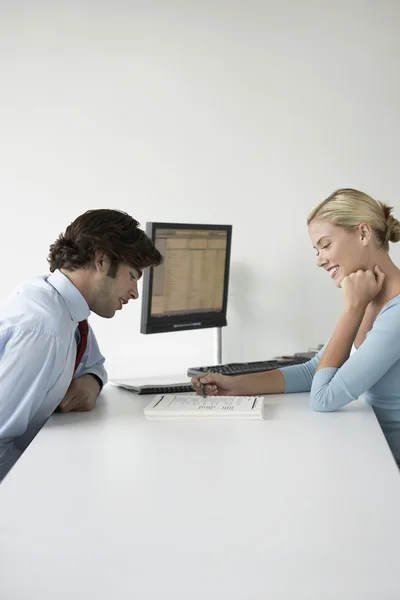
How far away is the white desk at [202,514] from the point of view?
3.06 feet

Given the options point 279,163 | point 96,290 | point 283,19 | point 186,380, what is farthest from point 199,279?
point 283,19

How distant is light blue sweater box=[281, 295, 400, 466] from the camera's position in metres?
1.89

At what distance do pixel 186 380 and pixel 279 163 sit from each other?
1.23 m

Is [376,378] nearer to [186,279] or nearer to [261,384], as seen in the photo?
[261,384]

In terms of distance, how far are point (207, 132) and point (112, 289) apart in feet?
5.19

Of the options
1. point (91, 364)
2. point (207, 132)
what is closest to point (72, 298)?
point (91, 364)

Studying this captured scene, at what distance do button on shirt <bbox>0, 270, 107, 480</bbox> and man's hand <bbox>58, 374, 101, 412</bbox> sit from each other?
0.12 ft

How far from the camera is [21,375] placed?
1.79m

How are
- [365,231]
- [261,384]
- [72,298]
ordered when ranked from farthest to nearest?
1. [261,384]
2. [365,231]
3. [72,298]

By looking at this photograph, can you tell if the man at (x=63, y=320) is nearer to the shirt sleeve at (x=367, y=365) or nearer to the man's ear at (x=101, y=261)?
the man's ear at (x=101, y=261)

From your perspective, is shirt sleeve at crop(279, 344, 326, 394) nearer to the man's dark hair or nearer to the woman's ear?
the woman's ear

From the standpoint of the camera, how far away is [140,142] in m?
3.51

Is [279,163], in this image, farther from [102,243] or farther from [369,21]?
[102,243]

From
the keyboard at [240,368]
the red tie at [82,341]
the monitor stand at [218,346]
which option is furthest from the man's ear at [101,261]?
the monitor stand at [218,346]
